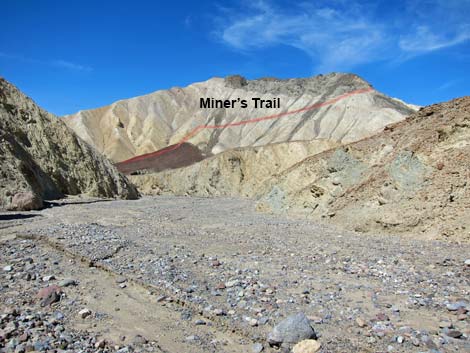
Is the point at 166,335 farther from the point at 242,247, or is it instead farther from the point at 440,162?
the point at 440,162

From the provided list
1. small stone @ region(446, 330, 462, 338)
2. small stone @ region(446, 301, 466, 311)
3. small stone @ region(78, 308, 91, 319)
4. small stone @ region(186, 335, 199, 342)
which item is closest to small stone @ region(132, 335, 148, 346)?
small stone @ region(186, 335, 199, 342)

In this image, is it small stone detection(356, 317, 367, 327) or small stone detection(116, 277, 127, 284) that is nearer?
small stone detection(356, 317, 367, 327)

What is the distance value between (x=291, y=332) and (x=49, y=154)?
25400mm

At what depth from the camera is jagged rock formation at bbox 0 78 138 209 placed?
23703mm

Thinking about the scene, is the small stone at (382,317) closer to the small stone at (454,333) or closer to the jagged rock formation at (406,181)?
the small stone at (454,333)

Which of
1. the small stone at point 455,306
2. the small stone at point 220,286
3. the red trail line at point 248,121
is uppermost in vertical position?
the red trail line at point 248,121

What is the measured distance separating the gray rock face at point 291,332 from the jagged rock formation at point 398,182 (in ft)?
23.0

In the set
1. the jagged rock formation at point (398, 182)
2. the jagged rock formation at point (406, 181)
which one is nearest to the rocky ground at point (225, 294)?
the jagged rock formation at point (406, 181)

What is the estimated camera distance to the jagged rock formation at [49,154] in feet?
77.8

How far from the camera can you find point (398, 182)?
526 inches

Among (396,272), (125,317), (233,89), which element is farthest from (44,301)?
(233,89)

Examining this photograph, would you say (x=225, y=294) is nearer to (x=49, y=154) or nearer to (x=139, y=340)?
(x=139, y=340)

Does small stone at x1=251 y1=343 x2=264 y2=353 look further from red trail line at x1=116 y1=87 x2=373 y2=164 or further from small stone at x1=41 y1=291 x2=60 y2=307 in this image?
red trail line at x1=116 y1=87 x2=373 y2=164

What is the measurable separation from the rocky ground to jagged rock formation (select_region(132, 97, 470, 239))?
137cm
